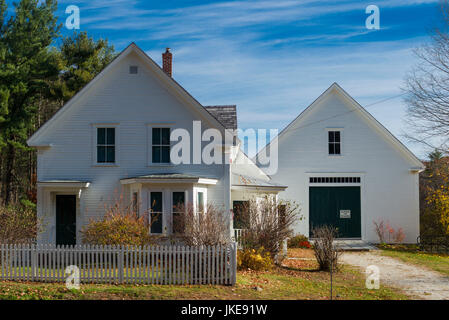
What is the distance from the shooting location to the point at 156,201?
1877cm

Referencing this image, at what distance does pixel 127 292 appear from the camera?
1234 cm

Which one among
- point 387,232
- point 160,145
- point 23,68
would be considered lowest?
point 387,232

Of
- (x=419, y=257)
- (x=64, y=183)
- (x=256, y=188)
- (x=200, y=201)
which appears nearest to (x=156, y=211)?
(x=200, y=201)

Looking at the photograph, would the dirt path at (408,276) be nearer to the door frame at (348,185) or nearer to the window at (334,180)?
the door frame at (348,185)

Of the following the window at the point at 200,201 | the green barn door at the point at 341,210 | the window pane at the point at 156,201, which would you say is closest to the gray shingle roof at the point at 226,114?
the window at the point at 200,201

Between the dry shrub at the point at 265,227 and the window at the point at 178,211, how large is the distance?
211 centimetres

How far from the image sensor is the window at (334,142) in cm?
2517

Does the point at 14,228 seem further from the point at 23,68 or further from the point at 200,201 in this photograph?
the point at 23,68

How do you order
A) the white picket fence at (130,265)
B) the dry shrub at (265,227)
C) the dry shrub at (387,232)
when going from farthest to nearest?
1. the dry shrub at (387,232)
2. the dry shrub at (265,227)
3. the white picket fence at (130,265)

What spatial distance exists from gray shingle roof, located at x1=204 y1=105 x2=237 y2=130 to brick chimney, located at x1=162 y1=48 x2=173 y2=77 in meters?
2.49

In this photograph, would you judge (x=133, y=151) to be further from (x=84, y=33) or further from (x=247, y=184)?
(x=84, y=33)

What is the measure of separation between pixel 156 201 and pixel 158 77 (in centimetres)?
480

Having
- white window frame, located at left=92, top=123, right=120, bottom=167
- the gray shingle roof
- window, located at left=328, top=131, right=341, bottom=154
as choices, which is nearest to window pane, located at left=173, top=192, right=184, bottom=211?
white window frame, located at left=92, top=123, right=120, bottom=167

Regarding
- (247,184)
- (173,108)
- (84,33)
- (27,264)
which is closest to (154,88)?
(173,108)
